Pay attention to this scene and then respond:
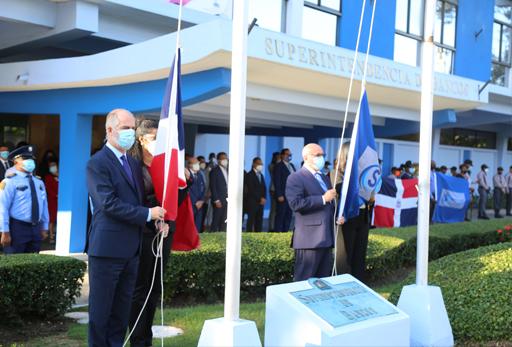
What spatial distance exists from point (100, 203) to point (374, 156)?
3.06 meters

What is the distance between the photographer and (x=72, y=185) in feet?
37.3

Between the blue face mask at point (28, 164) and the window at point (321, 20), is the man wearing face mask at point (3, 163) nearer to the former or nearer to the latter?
the blue face mask at point (28, 164)

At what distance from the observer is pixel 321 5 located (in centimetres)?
1675

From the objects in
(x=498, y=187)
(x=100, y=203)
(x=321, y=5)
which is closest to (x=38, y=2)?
(x=321, y=5)

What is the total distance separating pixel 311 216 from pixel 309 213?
1.5 inches

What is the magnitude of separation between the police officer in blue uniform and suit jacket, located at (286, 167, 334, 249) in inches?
141

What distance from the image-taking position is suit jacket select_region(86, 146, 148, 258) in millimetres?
4613

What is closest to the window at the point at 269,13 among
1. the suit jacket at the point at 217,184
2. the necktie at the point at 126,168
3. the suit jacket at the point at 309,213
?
the suit jacket at the point at 217,184

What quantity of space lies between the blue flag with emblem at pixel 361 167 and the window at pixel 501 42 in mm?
19823

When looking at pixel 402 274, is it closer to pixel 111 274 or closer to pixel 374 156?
pixel 374 156

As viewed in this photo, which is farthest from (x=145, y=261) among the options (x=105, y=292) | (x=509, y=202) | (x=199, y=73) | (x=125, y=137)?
(x=509, y=202)

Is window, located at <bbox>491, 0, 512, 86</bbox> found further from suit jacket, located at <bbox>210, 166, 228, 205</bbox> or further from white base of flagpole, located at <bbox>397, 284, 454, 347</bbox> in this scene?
white base of flagpole, located at <bbox>397, 284, 454, 347</bbox>

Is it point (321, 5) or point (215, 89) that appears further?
point (321, 5)

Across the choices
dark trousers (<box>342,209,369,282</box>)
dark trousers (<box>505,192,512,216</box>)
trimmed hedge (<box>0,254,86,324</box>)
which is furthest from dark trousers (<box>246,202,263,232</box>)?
dark trousers (<box>505,192,512,216</box>)
